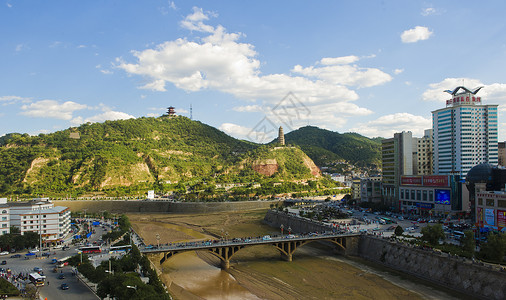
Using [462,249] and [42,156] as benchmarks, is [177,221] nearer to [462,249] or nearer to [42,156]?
[462,249]

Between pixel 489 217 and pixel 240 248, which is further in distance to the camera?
pixel 489 217

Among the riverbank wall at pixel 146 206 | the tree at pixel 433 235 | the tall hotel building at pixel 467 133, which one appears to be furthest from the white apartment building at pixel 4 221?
the tall hotel building at pixel 467 133

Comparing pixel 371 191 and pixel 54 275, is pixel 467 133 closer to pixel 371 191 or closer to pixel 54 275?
pixel 371 191

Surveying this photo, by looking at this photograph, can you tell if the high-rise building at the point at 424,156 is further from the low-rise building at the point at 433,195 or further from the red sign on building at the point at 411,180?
the low-rise building at the point at 433,195

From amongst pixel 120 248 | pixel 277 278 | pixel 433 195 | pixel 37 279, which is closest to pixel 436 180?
pixel 433 195

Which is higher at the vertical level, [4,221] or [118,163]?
[118,163]

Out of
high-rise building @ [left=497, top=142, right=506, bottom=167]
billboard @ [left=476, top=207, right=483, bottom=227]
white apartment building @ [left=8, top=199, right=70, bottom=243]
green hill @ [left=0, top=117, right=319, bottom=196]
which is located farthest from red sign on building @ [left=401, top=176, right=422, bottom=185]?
green hill @ [left=0, top=117, right=319, bottom=196]
